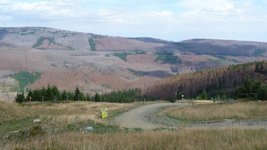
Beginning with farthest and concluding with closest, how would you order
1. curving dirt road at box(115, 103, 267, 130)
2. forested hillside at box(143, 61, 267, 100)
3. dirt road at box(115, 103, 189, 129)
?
forested hillside at box(143, 61, 267, 100), dirt road at box(115, 103, 189, 129), curving dirt road at box(115, 103, 267, 130)

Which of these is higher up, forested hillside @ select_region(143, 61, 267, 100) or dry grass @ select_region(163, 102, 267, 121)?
dry grass @ select_region(163, 102, 267, 121)

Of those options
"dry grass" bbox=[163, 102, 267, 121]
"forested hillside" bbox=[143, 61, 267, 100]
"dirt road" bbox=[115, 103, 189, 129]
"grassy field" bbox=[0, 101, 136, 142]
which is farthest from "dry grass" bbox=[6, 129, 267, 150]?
"forested hillside" bbox=[143, 61, 267, 100]

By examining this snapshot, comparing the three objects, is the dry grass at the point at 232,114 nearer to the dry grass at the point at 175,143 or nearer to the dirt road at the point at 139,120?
the dirt road at the point at 139,120

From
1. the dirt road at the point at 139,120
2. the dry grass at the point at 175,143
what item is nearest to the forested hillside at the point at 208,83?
the dirt road at the point at 139,120

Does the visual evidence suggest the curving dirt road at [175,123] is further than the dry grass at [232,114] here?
No

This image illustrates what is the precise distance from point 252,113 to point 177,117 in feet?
20.8

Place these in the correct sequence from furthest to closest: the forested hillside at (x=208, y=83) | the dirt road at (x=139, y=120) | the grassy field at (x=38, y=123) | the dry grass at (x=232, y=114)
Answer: the forested hillside at (x=208, y=83) → the dry grass at (x=232, y=114) → the dirt road at (x=139, y=120) → the grassy field at (x=38, y=123)

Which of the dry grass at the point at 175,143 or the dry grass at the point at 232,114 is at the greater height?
the dry grass at the point at 175,143

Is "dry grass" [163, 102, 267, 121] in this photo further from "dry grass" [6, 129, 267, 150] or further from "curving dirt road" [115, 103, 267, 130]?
"dry grass" [6, 129, 267, 150]

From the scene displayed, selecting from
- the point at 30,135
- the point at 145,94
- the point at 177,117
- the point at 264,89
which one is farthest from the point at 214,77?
the point at 30,135

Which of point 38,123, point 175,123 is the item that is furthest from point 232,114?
point 38,123

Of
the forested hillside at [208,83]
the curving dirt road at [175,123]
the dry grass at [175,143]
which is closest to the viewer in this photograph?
the dry grass at [175,143]

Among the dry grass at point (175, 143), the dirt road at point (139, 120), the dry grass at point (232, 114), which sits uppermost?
the dry grass at point (175, 143)

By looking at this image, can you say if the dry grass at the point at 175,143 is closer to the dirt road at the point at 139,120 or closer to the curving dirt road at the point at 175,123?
the curving dirt road at the point at 175,123
